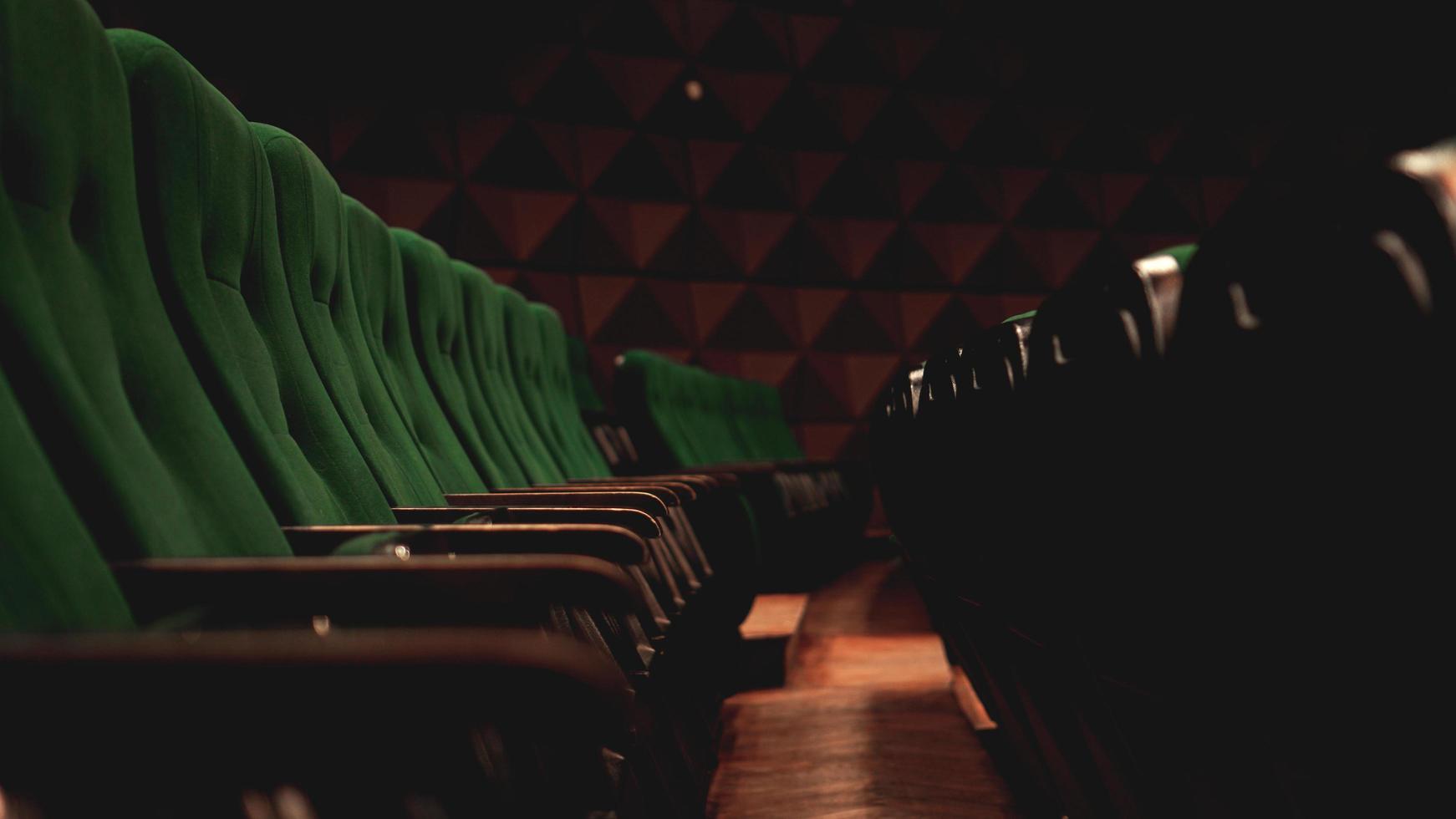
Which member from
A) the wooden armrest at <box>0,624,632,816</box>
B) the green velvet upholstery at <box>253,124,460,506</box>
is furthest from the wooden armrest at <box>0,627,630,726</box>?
the green velvet upholstery at <box>253,124,460,506</box>

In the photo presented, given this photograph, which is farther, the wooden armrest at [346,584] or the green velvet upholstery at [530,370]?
the green velvet upholstery at [530,370]

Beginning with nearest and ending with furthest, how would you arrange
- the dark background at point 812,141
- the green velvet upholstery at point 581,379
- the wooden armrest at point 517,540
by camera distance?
the wooden armrest at point 517,540 → the green velvet upholstery at point 581,379 → the dark background at point 812,141

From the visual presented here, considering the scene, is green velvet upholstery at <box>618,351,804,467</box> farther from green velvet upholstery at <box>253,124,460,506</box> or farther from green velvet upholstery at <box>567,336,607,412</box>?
green velvet upholstery at <box>253,124,460,506</box>

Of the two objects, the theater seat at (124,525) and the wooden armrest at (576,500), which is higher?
the theater seat at (124,525)

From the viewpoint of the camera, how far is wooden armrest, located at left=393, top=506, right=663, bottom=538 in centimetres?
31

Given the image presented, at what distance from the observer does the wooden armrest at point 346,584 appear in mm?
186

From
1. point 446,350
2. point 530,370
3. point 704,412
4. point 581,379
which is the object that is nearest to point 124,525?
point 446,350

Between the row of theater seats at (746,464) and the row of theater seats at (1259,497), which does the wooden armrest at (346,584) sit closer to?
the row of theater seats at (1259,497)

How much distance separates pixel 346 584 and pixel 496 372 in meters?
0.51

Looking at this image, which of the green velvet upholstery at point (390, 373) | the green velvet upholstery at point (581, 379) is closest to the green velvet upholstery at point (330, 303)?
the green velvet upholstery at point (390, 373)

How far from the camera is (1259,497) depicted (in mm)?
180

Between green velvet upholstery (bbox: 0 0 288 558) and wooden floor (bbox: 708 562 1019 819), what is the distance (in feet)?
0.92

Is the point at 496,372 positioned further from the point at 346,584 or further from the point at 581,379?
the point at 581,379

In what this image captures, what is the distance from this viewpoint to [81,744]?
0.42ft
